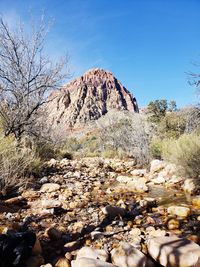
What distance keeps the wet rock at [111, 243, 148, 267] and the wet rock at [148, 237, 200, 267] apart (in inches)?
7.1

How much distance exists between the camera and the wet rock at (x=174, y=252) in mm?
3141

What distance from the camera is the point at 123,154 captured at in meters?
19.1

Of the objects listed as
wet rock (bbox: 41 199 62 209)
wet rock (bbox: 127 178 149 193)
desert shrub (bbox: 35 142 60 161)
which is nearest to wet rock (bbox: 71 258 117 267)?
wet rock (bbox: 41 199 62 209)

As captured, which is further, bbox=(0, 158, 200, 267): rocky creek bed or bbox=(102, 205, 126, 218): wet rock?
bbox=(102, 205, 126, 218): wet rock

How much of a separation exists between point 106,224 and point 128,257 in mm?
1457

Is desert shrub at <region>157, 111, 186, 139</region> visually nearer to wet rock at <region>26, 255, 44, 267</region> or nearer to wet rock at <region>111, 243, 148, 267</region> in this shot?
wet rock at <region>111, 243, 148, 267</region>

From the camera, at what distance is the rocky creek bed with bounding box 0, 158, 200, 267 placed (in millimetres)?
3309

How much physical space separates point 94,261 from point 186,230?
1935mm

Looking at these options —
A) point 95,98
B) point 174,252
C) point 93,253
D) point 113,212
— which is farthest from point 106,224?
point 95,98

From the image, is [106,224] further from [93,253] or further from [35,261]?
[35,261]

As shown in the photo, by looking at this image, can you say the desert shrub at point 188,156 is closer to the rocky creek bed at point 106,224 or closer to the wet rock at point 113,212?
the rocky creek bed at point 106,224

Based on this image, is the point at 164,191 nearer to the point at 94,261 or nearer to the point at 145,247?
the point at 145,247

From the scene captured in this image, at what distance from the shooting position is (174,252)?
10.7 feet

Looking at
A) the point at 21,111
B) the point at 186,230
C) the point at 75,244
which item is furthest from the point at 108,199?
the point at 21,111
